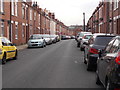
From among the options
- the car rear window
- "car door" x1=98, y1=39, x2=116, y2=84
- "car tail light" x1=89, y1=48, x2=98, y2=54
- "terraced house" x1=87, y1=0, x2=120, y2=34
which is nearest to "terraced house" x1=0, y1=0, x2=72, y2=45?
"terraced house" x1=87, y1=0, x2=120, y2=34

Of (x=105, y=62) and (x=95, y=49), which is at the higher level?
(x=95, y=49)

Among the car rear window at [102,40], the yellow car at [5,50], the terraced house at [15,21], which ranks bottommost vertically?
the yellow car at [5,50]

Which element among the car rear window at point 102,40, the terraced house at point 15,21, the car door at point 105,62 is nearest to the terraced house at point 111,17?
the terraced house at point 15,21

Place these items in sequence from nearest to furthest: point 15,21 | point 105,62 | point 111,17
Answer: point 105,62 → point 15,21 → point 111,17

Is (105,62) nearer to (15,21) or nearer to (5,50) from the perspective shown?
(5,50)

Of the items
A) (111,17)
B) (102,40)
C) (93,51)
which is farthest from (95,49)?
(111,17)

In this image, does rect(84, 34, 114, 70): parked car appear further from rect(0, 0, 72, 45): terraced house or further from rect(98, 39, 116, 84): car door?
rect(0, 0, 72, 45): terraced house

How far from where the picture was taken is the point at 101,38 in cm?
1039

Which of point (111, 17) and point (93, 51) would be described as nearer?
point (93, 51)

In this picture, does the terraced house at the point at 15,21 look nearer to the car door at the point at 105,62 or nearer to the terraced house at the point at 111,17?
the terraced house at the point at 111,17

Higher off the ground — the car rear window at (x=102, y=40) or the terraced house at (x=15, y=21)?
the terraced house at (x=15, y=21)

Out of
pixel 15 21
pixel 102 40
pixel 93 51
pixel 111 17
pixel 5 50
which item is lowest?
pixel 5 50

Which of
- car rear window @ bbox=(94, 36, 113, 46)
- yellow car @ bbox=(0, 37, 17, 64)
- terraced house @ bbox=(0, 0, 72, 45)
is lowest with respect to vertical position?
yellow car @ bbox=(0, 37, 17, 64)

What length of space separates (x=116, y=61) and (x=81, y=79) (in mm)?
3534
